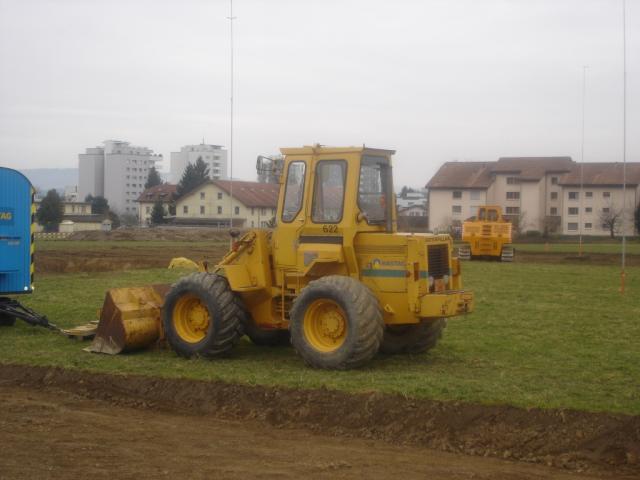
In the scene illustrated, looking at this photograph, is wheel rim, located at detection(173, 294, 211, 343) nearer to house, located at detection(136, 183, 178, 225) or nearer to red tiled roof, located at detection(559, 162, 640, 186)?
red tiled roof, located at detection(559, 162, 640, 186)

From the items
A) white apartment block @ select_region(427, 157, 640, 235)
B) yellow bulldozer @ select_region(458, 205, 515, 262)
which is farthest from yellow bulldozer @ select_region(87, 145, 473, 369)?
white apartment block @ select_region(427, 157, 640, 235)

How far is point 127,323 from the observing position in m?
12.3

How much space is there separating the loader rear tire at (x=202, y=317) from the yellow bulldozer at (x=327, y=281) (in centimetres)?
2

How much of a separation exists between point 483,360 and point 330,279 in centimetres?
262

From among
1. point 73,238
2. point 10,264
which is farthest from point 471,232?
point 73,238

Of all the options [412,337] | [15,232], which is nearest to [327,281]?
[412,337]

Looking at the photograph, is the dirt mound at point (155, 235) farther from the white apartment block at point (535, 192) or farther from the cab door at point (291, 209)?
the cab door at point (291, 209)

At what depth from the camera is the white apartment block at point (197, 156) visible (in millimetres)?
151538

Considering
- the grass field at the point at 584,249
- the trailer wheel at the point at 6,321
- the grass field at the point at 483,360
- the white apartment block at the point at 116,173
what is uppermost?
the white apartment block at the point at 116,173

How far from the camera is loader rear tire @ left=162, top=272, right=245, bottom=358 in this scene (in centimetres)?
1165

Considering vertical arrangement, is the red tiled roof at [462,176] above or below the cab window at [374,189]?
above

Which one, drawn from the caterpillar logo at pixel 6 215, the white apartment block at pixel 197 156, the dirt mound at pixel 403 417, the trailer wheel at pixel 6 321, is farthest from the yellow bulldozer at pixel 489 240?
the white apartment block at pixel 197 156

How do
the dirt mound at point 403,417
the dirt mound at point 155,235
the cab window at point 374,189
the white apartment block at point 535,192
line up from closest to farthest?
the dirt mound at point 403,417
the cab window at point 374,189
the dirt mound at point 155,235
the white apartment block at point 535,192

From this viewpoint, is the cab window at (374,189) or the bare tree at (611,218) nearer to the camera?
the cab window at (374,189)
